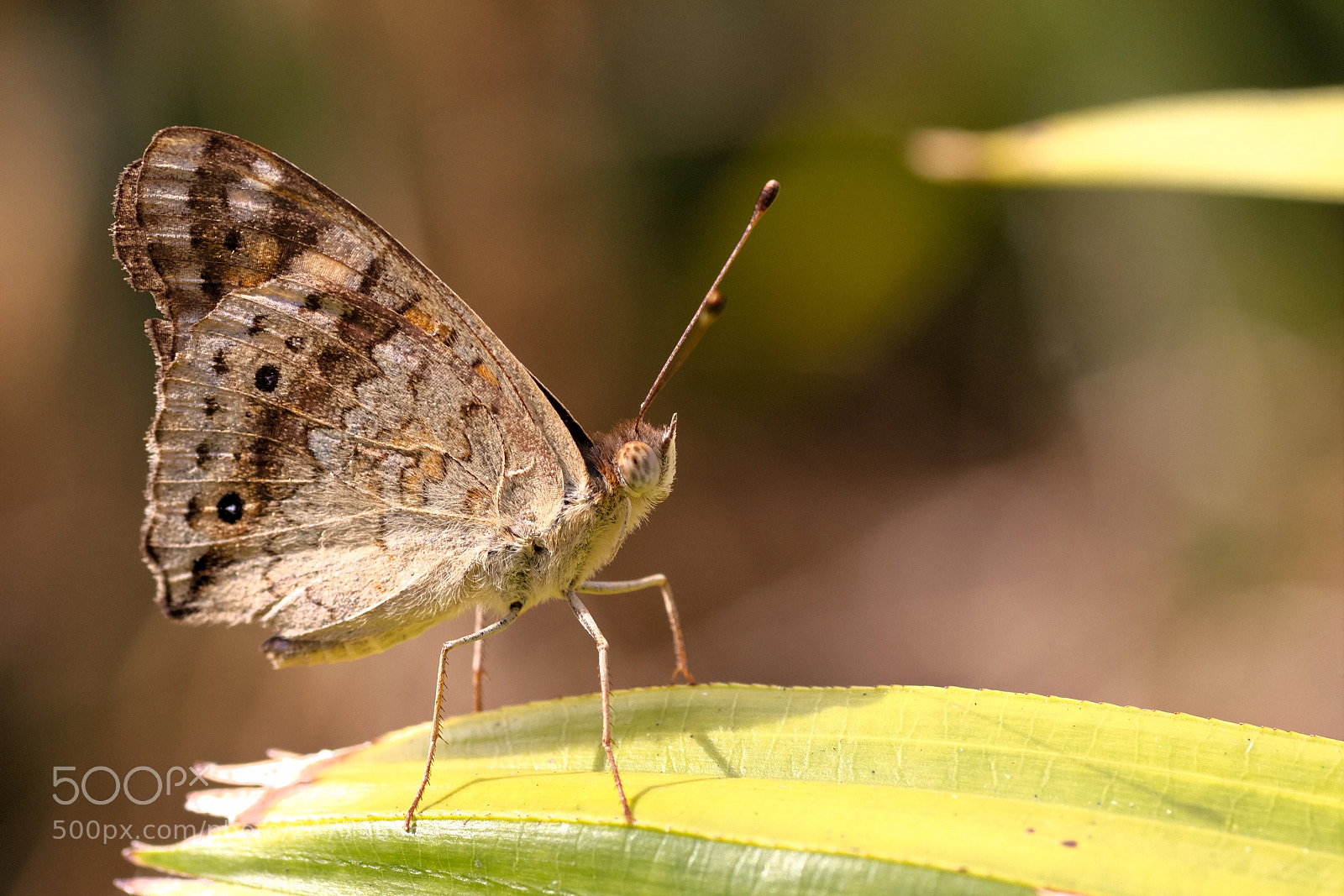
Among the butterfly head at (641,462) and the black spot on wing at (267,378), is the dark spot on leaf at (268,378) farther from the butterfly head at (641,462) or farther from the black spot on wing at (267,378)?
the butterfly head at (641,462)

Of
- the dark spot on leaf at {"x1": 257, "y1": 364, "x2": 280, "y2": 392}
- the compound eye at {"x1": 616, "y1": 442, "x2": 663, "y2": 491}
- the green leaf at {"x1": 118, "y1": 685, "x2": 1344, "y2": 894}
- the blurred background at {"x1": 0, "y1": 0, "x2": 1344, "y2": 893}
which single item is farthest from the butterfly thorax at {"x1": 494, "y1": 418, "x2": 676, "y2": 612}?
the blurred background at {"x1": 0, "y1": 0, "x2": 1344, "y2": 893}

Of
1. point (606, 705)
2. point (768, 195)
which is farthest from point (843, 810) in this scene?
point (768, 195)

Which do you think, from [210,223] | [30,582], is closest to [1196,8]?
[210,223]

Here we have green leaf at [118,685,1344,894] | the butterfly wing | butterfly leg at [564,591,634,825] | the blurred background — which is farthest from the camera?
the blurred background

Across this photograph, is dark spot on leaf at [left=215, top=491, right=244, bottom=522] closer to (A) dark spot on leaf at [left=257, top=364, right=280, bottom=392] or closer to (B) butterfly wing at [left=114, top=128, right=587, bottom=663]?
(B) butterfly wing at [left=114, top=128, right=587, bottom=663]

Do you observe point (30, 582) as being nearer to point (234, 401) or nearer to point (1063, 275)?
point (234, 401)

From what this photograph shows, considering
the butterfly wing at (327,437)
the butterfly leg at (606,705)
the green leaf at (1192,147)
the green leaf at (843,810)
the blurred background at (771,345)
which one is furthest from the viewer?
the blurred background at (771,345)

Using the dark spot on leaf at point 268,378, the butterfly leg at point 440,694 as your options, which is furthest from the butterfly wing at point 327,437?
the butterfly leg at point 440,694

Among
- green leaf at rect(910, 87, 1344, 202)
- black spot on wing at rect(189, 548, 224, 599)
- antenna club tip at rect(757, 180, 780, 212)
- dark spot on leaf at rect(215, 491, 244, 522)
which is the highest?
green leaf at rect(910, 87, 1344, 202)
